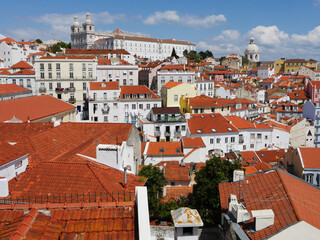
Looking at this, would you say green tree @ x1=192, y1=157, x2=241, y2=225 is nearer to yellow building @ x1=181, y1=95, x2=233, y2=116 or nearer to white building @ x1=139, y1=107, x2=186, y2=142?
white building @ x1=139, y1=107, x2=186, y2=142

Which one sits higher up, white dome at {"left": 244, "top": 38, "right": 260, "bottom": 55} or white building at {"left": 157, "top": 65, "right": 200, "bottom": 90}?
white dome at {"left": 244, "top": 38, "right": 260, "bottom": 55}

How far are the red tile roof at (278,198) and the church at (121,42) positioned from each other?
11810 cm

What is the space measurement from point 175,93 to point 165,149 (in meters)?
18.6

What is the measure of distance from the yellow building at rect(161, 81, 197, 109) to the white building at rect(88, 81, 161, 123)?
3.89 metres

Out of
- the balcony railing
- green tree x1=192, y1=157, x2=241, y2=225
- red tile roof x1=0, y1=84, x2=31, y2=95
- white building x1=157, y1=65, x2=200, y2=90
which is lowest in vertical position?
green tree x1=192, y1=157, x2=241, y2=225

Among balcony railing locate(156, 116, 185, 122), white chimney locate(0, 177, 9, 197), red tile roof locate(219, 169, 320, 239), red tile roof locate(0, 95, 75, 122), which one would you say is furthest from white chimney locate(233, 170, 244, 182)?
balcony railing locate(156, 116, 185, 122)

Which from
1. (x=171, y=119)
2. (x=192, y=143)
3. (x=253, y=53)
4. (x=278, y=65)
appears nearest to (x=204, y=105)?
(x=171, y=119)

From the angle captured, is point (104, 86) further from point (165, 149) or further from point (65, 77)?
point (165, 149)

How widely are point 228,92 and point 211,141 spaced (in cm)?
3198

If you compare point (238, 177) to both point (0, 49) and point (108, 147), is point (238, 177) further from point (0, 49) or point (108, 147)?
point (0, 49)

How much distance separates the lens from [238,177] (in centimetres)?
1416

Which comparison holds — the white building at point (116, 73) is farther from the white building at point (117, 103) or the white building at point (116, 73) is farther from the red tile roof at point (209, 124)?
the red tile roof at point (209, 124)

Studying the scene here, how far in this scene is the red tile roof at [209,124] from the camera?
3928cm

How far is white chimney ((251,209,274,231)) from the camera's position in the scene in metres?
9.73
